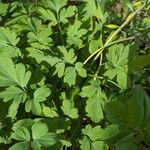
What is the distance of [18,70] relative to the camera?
1.84m

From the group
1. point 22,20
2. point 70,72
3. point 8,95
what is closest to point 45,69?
point 70,72

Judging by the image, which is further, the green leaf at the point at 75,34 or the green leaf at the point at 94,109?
the green leaf at the point at 75,34

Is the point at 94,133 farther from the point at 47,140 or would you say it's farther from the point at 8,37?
the point at 8,37

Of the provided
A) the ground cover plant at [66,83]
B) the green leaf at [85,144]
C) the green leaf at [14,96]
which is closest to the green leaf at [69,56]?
the ground cover plant at [66,83]

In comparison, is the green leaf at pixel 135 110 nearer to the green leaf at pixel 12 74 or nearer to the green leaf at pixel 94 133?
the green leaf at pixel 94 133

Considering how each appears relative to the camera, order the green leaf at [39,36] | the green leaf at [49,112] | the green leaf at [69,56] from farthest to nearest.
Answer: the green leaf at [39,36], the green leaf at [69,56], the green leaf at [49,112]

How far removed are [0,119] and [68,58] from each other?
53cm

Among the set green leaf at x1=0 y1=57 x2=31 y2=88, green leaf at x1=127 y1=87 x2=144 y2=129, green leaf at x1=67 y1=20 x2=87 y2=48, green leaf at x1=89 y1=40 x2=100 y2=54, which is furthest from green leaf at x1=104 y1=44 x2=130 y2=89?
green leaf at x1=127 y1=87 x2=144 y2=129

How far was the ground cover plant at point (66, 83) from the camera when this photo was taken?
158 centimetres

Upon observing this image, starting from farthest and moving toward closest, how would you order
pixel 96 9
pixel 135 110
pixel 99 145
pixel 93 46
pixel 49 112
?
pixel 96 9 < pixel 93 46 < pixel 49 112 < pixel 99 145 < pixel 135 110

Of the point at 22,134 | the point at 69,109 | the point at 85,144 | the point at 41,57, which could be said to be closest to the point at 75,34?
the point at 41,57

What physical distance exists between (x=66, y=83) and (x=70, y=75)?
11cm

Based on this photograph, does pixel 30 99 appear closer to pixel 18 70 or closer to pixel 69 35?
pixel 18 70

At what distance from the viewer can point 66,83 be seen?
2.07 metres
